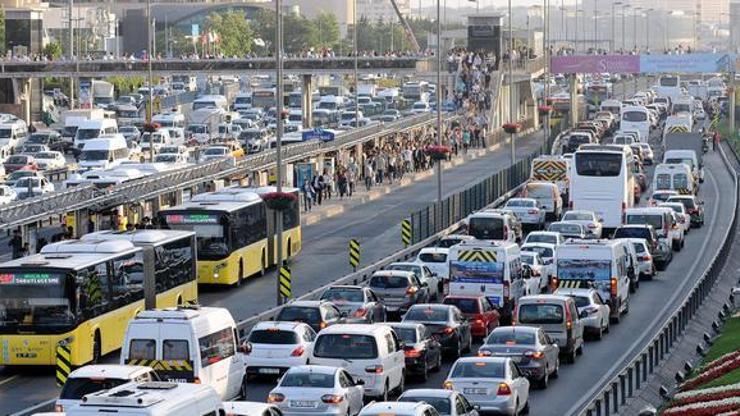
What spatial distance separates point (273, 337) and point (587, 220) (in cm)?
3020

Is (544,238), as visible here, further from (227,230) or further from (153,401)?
(153,401)

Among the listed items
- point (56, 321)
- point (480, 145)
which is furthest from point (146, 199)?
point (480, 145)

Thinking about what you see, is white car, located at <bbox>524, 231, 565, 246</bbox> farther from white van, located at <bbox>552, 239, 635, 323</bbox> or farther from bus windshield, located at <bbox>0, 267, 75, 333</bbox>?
bus windshield, located at <bbox>0, 267, 75, 333</bbox>

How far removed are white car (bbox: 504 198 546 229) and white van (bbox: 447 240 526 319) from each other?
22.7m

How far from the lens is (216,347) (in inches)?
1415

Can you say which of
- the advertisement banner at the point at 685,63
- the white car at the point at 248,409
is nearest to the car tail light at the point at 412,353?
the white car at the point at 248,409

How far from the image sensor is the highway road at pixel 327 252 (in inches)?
1592

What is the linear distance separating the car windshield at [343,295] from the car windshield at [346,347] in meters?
8.98

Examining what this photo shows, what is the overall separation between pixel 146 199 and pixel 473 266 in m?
14.3

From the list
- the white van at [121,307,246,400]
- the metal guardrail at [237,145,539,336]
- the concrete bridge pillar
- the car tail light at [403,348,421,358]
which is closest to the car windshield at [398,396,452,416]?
the white van at [121,307,246,400]

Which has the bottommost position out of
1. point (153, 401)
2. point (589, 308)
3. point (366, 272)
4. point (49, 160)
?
point (366, 272)

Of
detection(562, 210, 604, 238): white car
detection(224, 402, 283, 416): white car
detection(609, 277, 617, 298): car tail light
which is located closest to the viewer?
detection(224, 402, 283, 416): white car

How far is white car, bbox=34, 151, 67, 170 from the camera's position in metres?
94.2

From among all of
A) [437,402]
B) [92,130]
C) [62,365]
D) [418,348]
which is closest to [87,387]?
[437,402]
